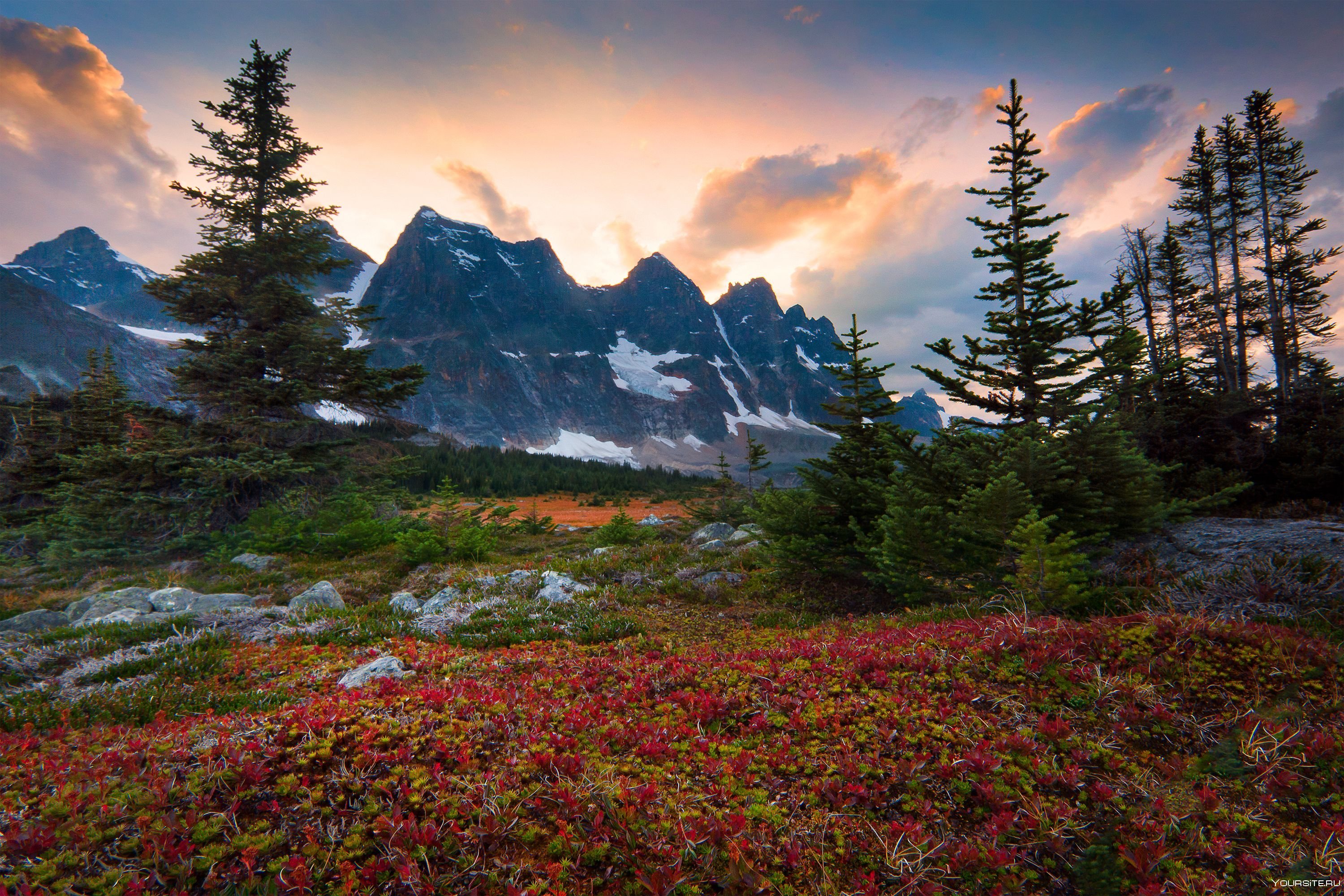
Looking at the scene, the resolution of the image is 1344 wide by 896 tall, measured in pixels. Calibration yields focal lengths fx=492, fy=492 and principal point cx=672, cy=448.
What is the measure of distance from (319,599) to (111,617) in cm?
279

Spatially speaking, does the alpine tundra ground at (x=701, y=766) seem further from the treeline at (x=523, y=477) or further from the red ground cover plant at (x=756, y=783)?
the treeline at (x=523, y=477)

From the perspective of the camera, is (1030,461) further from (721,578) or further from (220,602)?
(220,602)

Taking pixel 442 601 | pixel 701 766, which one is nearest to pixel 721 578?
pixel 442 601

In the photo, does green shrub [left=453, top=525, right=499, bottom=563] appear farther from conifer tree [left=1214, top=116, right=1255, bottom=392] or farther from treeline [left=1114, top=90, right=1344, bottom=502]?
conifer tree [left=1214, top=116, right=1255, bottom=392]

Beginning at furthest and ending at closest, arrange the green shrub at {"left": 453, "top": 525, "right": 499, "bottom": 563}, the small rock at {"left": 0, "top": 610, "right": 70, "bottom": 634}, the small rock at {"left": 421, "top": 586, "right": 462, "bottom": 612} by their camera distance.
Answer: the green shrub at {"left": 453, "top": 525, "right": 499, "bottom": 563}
the small rock at {"left": 421, "top": 586, "right": 462, "bottom": 612}
the small rock at {"left": 0, "top": 610, "right": 70, "bottom": 634}

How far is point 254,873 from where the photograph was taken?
2764 millimetres

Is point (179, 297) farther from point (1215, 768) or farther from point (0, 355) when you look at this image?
point (0, 355)

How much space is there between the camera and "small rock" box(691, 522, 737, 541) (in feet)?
71.8

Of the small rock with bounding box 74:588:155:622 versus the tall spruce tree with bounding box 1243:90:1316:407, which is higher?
the tall spruce tree with bounding box 1243:90:1316:407

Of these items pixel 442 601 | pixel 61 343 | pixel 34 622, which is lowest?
pixel 442 601

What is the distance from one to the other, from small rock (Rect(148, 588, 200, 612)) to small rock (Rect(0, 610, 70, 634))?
106 centimetres

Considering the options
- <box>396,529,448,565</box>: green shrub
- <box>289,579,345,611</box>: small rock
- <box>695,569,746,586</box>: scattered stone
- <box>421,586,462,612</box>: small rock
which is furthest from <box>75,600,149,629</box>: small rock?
<box>695,569,746,586</box>: scattered stone

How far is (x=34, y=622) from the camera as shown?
27.6ft

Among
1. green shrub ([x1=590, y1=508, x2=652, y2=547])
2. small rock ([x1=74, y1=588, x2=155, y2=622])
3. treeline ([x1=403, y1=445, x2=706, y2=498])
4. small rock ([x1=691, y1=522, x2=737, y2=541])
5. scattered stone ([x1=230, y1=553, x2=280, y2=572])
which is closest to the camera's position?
small rock ([x1=74, y1=588, x2=155, y2=622])
